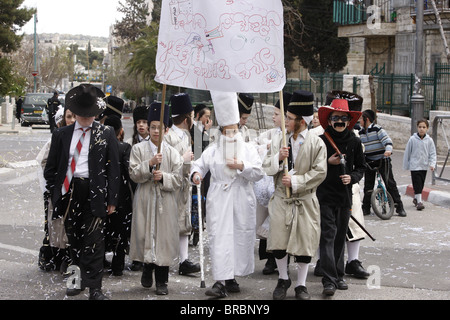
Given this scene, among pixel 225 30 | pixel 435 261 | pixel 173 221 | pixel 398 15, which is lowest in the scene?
pixel 435 261

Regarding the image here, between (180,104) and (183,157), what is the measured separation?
2.56ft

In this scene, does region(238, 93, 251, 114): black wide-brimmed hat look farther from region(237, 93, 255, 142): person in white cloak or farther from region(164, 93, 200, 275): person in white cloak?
region(164, 93, 200, 275): person in white cloak

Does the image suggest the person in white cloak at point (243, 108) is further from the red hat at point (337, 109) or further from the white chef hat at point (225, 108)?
the white chef hat at point (225, 108)

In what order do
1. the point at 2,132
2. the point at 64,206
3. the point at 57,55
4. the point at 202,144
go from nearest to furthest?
the point at 64,206
the point at 202,144
the point at 2,132
the point at 57,55

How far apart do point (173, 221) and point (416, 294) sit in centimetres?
246

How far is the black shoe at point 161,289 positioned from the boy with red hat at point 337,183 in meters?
1.51

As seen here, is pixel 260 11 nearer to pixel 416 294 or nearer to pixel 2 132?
pixel 416 294

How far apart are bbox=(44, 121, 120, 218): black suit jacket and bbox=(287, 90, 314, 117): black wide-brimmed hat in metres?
1.75

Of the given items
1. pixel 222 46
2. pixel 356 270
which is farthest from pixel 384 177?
pixel 222 46

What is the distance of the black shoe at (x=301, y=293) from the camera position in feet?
22.2

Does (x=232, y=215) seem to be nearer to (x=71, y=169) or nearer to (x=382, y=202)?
(x=71, y=169)

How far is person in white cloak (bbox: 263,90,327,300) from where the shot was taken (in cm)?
672

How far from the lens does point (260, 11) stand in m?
6.87

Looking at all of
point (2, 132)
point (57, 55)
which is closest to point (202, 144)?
point (2, 132)
